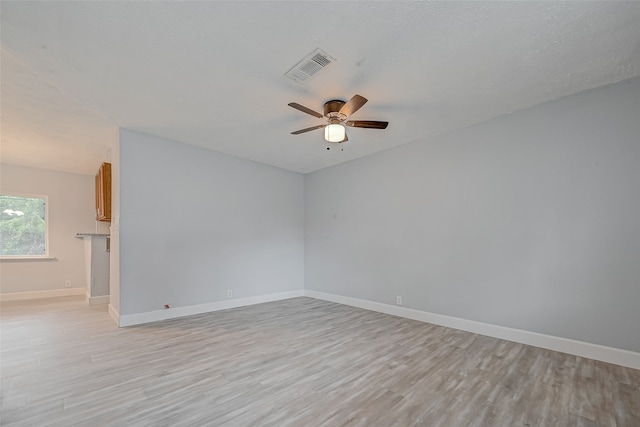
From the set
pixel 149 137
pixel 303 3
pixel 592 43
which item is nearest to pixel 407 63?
pixel 303 3

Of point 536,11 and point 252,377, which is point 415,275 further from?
point 536,11

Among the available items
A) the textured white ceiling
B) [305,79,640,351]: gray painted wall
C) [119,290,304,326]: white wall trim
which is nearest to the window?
the textured white ceiling

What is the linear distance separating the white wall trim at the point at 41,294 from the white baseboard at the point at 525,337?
6.18m

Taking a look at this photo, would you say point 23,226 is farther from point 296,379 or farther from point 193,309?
point 296,379

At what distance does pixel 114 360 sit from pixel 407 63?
385 cm

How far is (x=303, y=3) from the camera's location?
1.76 meters

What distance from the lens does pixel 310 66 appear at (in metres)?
2.38

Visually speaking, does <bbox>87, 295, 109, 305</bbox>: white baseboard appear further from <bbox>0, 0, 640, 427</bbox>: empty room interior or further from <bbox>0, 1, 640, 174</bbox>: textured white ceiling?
<bbox>0, 1, 640, 174</bbox>: textured white ceiling

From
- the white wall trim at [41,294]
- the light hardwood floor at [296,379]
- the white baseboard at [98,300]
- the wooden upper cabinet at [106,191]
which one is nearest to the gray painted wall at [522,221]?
the light hardwood floor at [296,379]

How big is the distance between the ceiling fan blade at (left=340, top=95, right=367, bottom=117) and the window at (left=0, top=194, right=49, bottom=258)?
21.8ft

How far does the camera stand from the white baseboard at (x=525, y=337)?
2549mm

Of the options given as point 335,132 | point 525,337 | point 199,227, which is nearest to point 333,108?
point 335,132

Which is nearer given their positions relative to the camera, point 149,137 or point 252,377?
point 252,377

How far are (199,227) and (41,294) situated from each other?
4.02 metres
